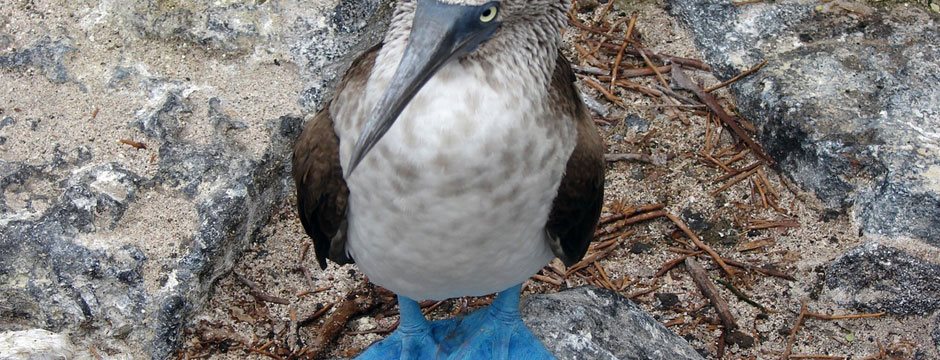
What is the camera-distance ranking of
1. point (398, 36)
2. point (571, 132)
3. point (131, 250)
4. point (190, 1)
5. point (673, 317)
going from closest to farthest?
1. point (398, 36)
2. point (571, 132)
3. point (131, 250)
4. point (673, 317)
5. point (190, 1)

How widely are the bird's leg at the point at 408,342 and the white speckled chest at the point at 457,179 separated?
0.53m

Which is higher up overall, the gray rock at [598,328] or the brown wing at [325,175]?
the brown wing at [325,175]

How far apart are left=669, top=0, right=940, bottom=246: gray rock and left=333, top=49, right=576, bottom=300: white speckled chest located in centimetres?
156

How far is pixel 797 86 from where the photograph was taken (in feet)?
14.4

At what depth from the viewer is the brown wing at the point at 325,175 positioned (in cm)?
297

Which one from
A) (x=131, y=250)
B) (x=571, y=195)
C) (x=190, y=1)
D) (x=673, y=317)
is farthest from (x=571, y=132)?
(x=190, y=1)

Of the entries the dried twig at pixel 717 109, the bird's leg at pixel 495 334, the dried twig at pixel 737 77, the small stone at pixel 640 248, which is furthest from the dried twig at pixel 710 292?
the dried twig at pixel 737 77

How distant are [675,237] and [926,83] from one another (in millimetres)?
1109

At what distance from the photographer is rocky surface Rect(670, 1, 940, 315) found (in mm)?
3965

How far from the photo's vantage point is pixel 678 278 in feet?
13.4

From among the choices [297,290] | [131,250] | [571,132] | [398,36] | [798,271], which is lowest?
[798,271]

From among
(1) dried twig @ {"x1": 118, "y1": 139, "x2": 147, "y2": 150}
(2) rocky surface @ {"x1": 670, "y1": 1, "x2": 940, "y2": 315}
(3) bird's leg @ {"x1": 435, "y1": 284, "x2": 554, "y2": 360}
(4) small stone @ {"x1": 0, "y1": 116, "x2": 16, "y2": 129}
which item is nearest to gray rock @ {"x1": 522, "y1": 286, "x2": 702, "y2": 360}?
(3) bird's leg @ {"x1": 435, "y1": 284, "x2": 554, "y2": 360}

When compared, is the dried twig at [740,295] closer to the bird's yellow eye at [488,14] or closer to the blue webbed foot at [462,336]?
the blue webbed foot at [462,336]

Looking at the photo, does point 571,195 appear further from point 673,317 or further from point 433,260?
point 673,317
